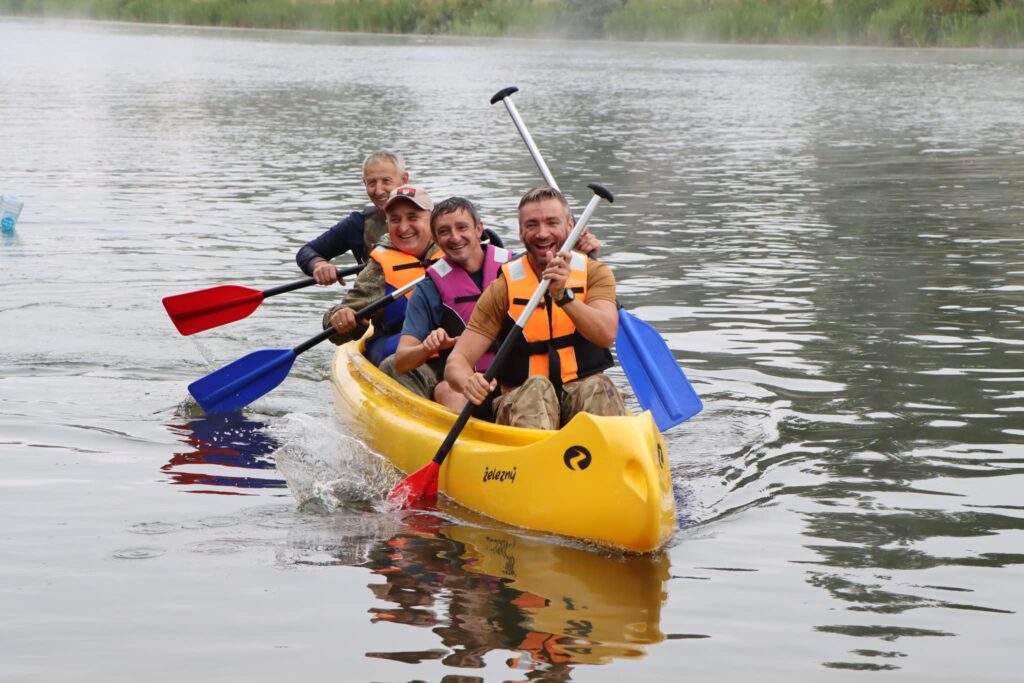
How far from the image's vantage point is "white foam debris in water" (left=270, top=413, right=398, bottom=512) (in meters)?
5.46

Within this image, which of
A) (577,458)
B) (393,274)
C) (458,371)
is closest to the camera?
(577,458)

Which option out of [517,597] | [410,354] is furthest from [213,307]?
[517,597]

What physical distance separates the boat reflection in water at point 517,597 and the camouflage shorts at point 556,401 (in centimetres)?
47

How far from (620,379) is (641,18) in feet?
121

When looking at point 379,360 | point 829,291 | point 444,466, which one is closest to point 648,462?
Answer: point 444,466

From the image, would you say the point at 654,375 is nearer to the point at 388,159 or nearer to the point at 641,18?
the point at 388,159

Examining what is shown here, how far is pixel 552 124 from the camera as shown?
68.4 feet

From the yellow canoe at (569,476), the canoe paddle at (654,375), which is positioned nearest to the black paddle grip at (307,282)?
the canoe paddle at (654,375)

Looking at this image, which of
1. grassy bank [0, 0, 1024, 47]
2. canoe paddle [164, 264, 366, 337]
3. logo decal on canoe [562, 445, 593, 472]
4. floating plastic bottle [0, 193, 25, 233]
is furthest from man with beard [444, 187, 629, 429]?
grassy bank [0, 0, 1024, 47]

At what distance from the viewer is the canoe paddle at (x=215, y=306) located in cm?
742

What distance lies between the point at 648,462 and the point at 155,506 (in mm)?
1892

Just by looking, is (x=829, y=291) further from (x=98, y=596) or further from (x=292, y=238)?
(x=98, y=596)

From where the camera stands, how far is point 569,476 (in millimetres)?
4770

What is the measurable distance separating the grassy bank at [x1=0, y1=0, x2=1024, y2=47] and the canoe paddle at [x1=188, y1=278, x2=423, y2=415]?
29348mm
